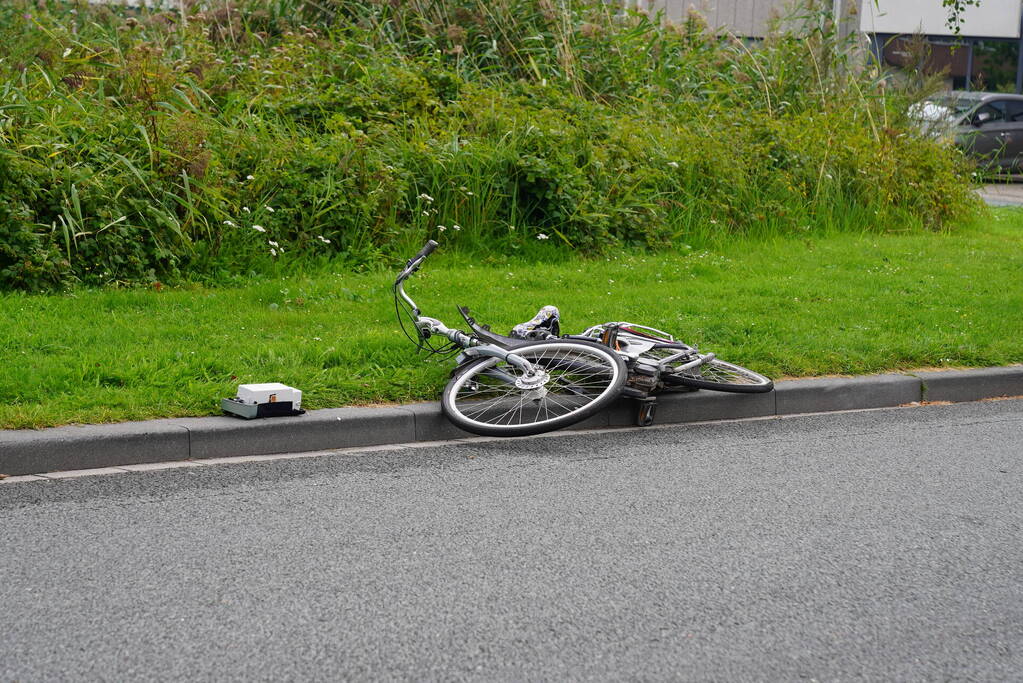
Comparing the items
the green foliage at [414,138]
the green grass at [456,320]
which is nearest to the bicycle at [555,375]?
the green grass at [456,320]

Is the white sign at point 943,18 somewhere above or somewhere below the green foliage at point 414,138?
above

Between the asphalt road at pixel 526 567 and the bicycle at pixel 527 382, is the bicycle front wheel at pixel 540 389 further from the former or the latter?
the asphalt road at pixel 526 567

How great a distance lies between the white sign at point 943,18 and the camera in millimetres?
33688

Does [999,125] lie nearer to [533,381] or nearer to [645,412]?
[645,412]

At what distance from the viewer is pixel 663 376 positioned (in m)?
6.58

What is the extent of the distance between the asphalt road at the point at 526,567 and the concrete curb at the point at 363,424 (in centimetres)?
21

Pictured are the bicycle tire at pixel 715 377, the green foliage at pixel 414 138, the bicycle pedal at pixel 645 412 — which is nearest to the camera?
the bicycle pedal at pixel 645 412

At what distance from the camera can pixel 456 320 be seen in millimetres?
7992

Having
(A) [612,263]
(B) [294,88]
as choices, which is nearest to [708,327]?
(A) [612,263]

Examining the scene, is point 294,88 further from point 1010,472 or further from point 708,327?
point 1010,472

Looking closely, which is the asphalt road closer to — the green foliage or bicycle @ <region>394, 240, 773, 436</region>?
bicycle @ <region>394, 240, 773, 436</region>

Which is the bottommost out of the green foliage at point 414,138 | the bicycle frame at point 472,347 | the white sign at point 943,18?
the bicycle frame at point 472,347

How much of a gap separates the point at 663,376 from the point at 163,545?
10.2ft

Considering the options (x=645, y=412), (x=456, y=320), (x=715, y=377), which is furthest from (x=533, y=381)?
(x=456, y=320)
